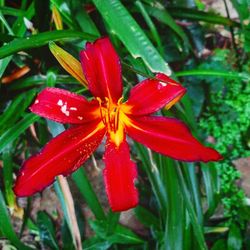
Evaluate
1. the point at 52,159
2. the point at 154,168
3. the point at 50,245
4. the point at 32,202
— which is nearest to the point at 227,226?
the point at 154,168

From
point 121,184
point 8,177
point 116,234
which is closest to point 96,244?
point 116,234

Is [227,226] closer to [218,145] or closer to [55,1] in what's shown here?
[218,145]

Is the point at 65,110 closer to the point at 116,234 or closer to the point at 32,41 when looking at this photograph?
the point at 32,41

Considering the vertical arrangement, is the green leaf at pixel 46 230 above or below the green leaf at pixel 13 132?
below

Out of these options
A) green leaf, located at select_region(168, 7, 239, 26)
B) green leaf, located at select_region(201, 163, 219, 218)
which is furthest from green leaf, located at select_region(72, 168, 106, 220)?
green leaf, located at select_region(168, 7, 239, 26)

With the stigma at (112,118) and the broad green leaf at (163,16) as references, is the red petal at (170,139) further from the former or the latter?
the broad green leaf at (163,16)

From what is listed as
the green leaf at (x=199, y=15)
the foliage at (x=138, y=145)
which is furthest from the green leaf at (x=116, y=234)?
the green leaf at (x=199, y=15)
